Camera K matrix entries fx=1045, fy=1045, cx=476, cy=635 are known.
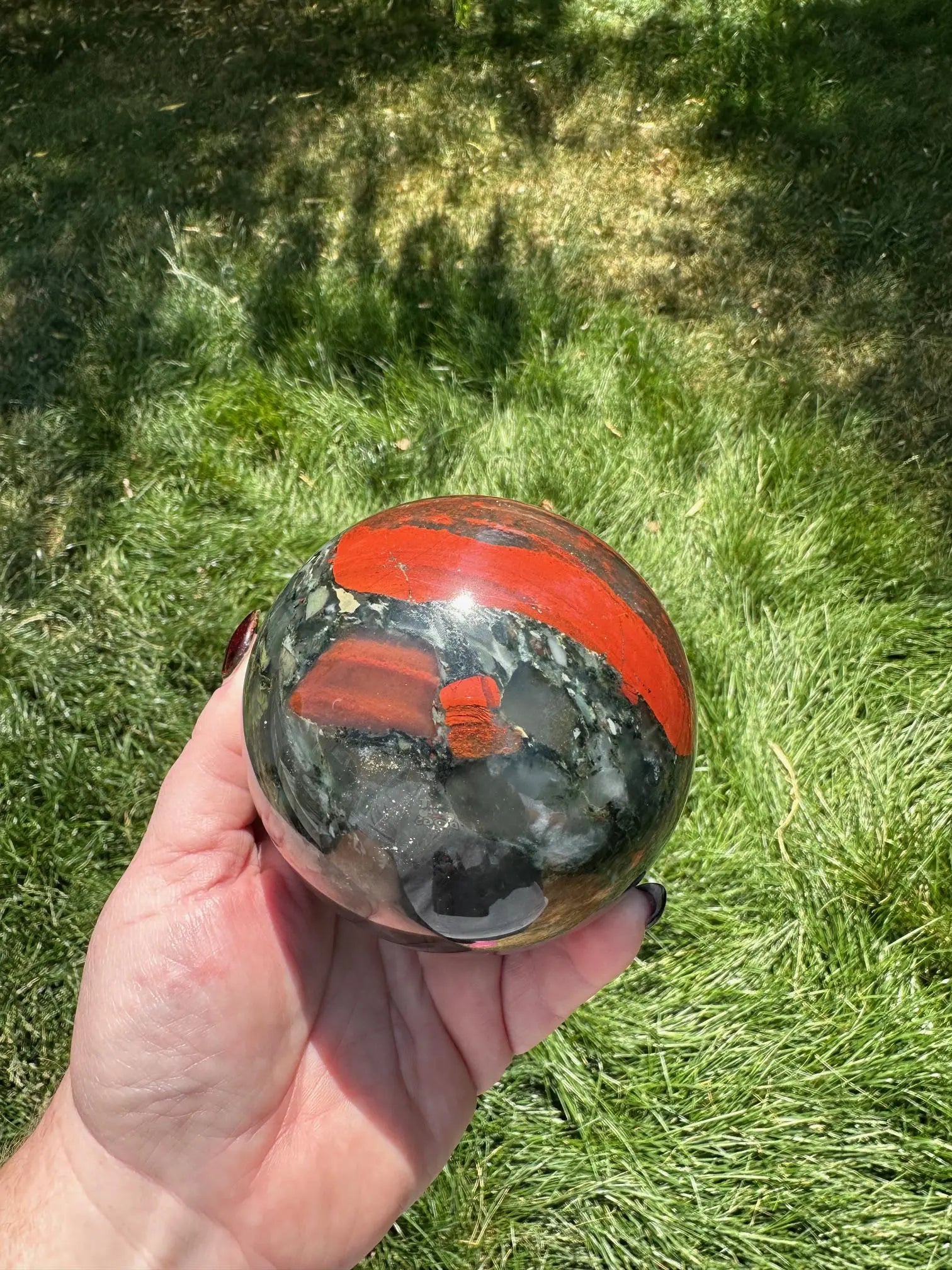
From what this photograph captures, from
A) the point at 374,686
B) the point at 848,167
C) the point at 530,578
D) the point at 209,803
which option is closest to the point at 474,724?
the point at 374,686

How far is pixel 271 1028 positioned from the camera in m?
2.37

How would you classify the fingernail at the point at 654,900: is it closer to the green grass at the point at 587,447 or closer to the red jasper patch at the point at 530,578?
the red jasper patch at the point at 530,578

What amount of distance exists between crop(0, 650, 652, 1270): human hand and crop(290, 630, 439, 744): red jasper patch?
56 cm

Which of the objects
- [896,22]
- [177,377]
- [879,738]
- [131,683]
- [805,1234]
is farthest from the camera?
[896,22]

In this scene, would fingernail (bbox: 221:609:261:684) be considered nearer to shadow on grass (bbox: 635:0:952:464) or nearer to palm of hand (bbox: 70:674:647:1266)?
palm of hand (bbox: 70:674:647:1266)

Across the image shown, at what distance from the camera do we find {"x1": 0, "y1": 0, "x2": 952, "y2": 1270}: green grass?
2.86 meters

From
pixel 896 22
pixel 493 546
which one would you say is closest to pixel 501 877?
pixel 493 546

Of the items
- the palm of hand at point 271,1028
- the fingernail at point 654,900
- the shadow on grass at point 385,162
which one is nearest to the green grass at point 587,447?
the shadow on grass at point 385,162

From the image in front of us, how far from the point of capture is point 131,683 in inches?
140

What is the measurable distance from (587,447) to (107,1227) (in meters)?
2.80

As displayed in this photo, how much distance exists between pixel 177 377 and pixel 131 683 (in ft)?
4.35

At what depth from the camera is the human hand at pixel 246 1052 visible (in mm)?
2270

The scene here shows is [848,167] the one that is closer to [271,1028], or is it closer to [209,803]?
[209,803]

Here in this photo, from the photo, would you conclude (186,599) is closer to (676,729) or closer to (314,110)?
(676,729)
